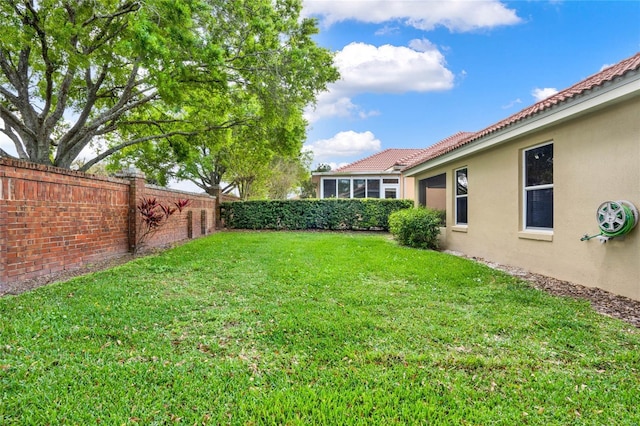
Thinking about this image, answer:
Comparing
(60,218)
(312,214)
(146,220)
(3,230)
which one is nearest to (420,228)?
(312,214)

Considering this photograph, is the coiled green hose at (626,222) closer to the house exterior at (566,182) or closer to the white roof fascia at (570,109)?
the house exterior at (566,182)

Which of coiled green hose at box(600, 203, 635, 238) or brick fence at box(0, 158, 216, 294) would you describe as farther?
brick fence at box(0, 158, 216, 294)

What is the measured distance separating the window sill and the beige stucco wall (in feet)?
0.07

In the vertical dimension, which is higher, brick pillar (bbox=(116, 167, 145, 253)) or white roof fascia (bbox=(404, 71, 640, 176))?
white roof fascia (bbox=(404, 71, 640, 176))

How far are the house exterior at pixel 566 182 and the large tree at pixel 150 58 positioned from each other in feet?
19.8

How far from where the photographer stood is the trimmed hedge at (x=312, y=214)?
1570cm

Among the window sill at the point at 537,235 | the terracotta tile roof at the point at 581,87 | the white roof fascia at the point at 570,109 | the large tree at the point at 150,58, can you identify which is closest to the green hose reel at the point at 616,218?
the window sill at the point at 537,235

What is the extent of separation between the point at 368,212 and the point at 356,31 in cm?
775

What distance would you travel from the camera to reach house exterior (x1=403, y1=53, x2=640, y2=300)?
471 cm

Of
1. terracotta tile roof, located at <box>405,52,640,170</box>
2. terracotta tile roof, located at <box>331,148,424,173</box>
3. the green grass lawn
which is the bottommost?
the green grass lawn

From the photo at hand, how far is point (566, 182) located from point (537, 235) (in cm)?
120

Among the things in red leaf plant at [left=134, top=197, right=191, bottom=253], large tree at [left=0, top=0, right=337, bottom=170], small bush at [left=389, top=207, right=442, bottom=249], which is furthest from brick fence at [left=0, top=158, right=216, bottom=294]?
small bush at [left=389, top=207, right=442, bottom=249]

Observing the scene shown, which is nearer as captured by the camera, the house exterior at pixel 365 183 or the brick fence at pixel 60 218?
the brick fence at pixel 60 218

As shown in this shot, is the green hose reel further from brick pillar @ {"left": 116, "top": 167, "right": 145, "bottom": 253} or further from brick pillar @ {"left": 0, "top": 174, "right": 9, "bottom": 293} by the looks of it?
brick pillar @ {"left": 116, "top": 167, "right": 145, "bottom": 253}
